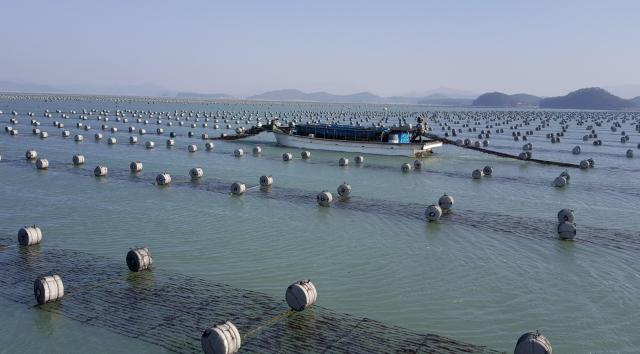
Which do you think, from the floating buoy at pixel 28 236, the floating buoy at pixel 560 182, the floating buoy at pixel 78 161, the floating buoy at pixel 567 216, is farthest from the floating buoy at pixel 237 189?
the floating buoy at pixel 560 182

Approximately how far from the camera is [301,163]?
210ft

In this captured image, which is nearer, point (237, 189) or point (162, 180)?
point (237, 189)

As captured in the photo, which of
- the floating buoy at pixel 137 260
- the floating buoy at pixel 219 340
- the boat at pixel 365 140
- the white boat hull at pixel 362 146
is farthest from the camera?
the boat at pixel 365 140

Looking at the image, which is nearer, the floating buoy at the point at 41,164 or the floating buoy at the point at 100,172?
the floating buoy at the point at 100,172

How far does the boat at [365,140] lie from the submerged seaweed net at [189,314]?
162 feet

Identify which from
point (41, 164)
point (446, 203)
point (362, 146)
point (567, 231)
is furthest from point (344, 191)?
point (362, 146)

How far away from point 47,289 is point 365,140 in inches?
2230

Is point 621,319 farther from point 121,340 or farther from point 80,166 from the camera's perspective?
point 80,166

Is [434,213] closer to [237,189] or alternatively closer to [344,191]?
[344,191]

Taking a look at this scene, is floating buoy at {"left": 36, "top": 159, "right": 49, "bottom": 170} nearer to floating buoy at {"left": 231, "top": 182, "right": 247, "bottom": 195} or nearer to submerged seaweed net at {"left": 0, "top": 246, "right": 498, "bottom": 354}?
floating buoy at {"left": 231, "top": 182, "right": 247, "bottom": 195}

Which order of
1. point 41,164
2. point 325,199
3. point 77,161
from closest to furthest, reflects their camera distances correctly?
point 325,199 < point 41,164 < point 77,161

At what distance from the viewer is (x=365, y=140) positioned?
74312mm

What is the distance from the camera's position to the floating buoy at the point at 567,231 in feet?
105

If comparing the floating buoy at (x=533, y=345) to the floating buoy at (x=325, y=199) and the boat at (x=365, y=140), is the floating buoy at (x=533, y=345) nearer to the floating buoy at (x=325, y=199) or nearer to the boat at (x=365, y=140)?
the floating buoy at (x=325, y=199)
